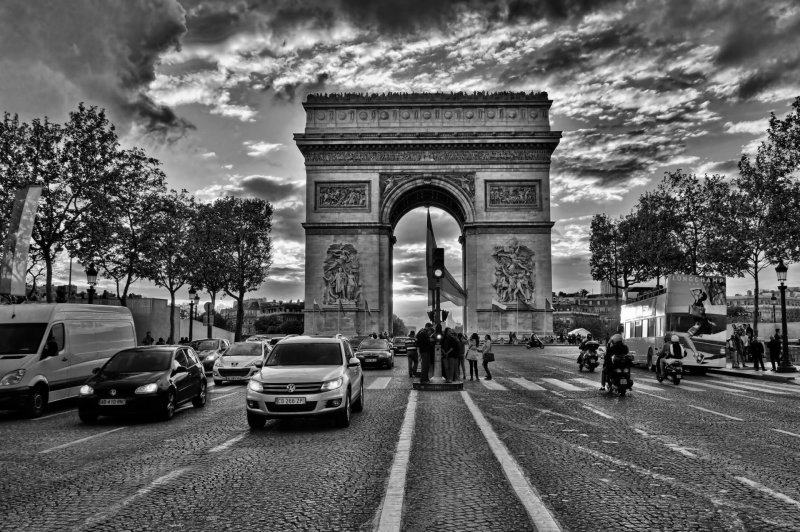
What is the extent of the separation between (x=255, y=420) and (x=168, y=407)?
2494mm

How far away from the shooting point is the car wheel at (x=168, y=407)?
12.6m

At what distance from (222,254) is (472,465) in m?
47.2

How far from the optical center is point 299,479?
23.7 ft

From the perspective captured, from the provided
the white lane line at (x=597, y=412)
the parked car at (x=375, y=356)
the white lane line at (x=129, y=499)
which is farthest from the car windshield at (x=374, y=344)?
the white lane line at (x=129, y=499)

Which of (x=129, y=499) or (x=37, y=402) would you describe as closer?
(x=129, y=499)

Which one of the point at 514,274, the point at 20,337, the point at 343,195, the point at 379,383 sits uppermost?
the point at 343,195

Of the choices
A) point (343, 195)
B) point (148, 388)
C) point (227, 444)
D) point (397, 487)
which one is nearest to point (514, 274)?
point (343, 195)

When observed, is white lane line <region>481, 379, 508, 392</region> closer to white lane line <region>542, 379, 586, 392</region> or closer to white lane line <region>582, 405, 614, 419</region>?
white lane line <region>542, 379, 586, 392</region>

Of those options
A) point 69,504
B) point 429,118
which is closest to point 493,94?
point 429,118

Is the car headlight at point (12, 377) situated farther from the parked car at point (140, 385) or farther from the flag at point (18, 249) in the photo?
the flag at point (18, 249)

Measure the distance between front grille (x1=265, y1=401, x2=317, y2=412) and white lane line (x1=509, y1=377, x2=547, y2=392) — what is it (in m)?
9.28

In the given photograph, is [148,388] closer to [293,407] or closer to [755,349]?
[293,407]

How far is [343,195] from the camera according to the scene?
54781 millimetres

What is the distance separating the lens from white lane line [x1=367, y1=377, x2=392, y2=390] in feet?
65.2
